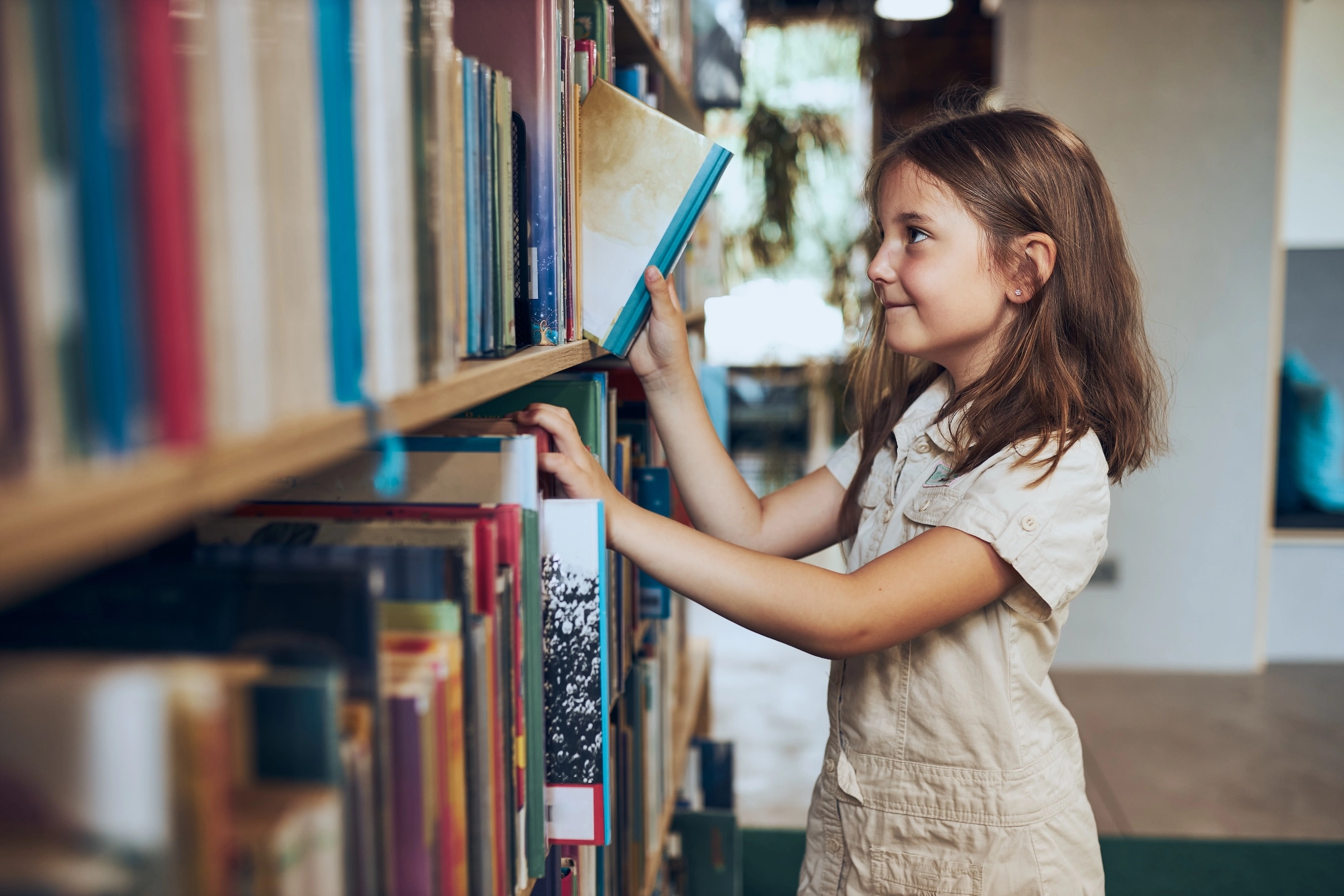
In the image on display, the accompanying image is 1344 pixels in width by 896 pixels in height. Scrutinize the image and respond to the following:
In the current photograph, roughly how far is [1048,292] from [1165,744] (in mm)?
2096

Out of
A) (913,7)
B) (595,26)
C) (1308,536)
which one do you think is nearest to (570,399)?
(595,26)

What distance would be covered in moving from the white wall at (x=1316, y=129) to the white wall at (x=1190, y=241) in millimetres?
141

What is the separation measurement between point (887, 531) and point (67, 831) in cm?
92

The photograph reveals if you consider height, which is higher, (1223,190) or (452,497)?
(1223,190)

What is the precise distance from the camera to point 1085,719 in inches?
113

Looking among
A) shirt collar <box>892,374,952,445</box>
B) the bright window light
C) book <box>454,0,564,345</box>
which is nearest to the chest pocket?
shirt collar <box>892,374,952,445</box>

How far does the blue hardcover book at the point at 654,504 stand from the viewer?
1240 mm

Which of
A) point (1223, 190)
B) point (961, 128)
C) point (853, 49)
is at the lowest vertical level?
point (961, 128)

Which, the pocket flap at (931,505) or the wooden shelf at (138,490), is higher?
the wooden shelf at (138,490)

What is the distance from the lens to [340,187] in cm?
44

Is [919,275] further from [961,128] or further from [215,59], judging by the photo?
[215,59]

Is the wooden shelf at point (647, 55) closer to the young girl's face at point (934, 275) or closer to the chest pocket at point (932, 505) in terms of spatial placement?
the young girl's face at point (934, 275)

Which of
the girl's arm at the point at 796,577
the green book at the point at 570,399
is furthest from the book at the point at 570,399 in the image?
the girl's arm at the point at 796,577

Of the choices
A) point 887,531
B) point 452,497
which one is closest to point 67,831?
point 452,497
